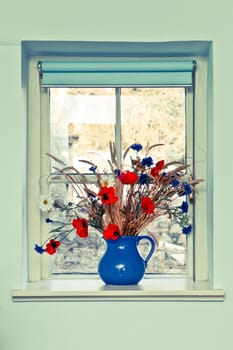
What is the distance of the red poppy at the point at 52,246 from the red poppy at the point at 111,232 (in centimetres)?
21

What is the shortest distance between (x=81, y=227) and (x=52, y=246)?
14cm

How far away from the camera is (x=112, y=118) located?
2.98 metres

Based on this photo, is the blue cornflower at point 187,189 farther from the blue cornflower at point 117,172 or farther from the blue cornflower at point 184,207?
the blue cornflower at point 117,172

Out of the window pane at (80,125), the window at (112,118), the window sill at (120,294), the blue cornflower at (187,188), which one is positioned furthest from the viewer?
the window pane at (80,125)

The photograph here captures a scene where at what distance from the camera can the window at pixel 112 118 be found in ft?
9.39

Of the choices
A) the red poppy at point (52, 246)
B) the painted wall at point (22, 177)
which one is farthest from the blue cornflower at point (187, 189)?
the red poppy at point (52, 246)

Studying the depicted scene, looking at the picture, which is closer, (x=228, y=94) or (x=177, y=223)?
(x=228, y=94)

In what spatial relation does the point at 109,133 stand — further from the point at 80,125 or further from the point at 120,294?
the point at 120,294

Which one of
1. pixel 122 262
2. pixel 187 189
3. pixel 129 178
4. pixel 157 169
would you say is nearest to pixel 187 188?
pixel 187 189
